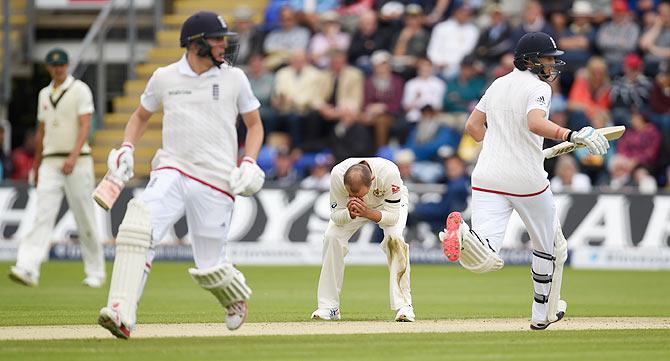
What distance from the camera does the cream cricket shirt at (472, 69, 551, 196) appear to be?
928 cm

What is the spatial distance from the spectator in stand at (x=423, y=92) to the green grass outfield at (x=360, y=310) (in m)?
2.83

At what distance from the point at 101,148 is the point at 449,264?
6029mm

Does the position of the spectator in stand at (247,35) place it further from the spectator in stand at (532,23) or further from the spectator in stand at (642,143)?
the spectator in stand at (642,143)

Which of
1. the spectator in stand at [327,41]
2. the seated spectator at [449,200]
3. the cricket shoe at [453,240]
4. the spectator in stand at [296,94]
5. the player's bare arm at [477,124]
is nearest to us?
the cricket shoe at [453,240]

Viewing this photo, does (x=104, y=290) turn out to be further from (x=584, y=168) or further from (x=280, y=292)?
(x=584, y=168)

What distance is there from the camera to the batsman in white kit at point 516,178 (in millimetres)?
9172

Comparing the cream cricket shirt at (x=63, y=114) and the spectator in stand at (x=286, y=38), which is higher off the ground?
the spectator in stand at (x=286, y=38)

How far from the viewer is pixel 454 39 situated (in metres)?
20.9

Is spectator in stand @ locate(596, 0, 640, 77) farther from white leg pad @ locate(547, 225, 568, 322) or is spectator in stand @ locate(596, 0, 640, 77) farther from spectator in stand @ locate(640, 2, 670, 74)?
white leg pad @ locate(547, 225, 568, 322)

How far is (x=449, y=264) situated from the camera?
18.4 meters

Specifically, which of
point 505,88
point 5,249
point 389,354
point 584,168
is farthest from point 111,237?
point 389,354

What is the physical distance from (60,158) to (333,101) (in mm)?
7380

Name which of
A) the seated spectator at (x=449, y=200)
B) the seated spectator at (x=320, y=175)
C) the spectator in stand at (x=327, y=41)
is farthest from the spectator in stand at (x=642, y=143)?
the spectator in stand at (x=327, y=41)

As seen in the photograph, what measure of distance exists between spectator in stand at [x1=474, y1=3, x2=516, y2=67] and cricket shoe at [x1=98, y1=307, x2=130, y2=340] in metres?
13.1
